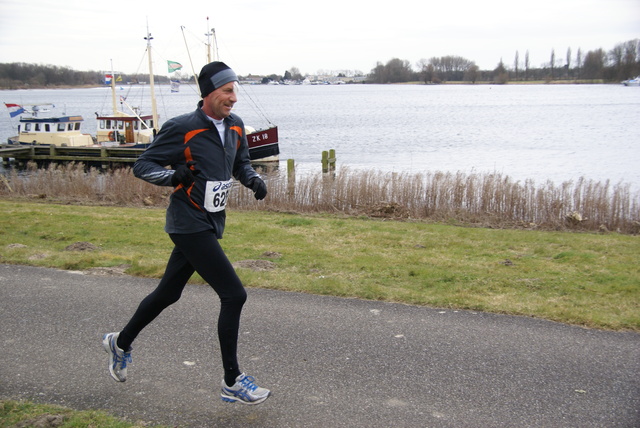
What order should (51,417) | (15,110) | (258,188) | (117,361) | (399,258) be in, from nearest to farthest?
(51,417) → (258,188) → (117,361) → (399,258) → (15,110)

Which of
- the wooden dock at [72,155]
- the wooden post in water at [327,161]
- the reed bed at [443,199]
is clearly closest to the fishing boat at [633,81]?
the wooden dock at [72,155]

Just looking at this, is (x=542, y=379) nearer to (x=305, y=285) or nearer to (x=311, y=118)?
(x=305, y=285)

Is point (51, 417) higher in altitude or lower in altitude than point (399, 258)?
higher

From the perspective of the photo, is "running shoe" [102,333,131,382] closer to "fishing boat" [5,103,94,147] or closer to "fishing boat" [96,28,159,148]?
"fishing boat" [96,28,159,148]

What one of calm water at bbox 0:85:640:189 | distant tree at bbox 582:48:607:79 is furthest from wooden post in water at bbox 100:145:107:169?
distant tree at bbox 582:48:607:79

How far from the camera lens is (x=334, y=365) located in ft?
15.4

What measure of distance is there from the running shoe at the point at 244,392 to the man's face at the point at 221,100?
67.4 inches

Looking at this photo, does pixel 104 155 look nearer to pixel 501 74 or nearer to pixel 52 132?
pixel 52 132

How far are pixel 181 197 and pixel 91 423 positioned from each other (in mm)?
1463

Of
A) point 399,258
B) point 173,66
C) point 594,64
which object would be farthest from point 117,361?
point 594,64

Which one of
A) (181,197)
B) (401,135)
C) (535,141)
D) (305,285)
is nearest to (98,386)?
(181,197)

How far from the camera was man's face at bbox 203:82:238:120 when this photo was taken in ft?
13.1

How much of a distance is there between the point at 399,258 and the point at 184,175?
16.8ft

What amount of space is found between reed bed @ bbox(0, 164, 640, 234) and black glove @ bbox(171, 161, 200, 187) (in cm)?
1026
